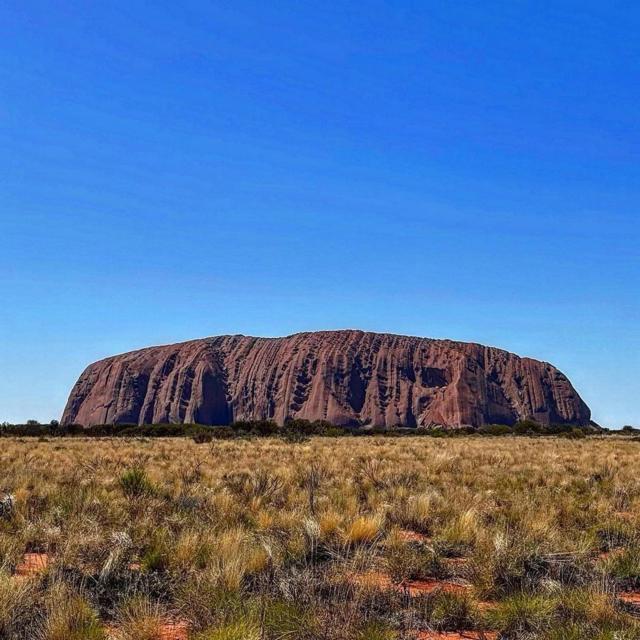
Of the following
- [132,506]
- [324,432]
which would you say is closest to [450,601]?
[132,506]

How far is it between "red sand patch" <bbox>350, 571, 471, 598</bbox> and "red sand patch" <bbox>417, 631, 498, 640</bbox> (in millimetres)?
629

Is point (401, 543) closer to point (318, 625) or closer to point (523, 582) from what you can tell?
point (523, 582)

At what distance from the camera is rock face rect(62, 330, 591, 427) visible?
134 metres

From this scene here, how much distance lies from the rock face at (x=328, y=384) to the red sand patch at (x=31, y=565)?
404 ft

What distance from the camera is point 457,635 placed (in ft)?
16.4

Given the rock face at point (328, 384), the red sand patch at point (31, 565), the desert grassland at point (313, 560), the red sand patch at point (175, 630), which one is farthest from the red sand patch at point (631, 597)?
the rock face at point (328, 384)

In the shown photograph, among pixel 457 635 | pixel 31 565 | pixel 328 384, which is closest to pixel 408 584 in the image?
pixel 457 635

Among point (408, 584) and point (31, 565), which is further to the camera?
point (31, 565)

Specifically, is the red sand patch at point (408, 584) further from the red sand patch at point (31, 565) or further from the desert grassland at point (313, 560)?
the red sand patch at point (31, 565)

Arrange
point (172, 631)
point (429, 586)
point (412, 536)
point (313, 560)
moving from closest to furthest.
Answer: point (172, 631) → point (429, 586) → point (313, 560) → point (412, 536)

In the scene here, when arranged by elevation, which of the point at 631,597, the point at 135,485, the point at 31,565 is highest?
the point at 135,485

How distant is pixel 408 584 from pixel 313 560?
3.76 ft

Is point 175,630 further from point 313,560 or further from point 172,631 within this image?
point 313,560

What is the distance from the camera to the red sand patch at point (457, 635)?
490 cm
